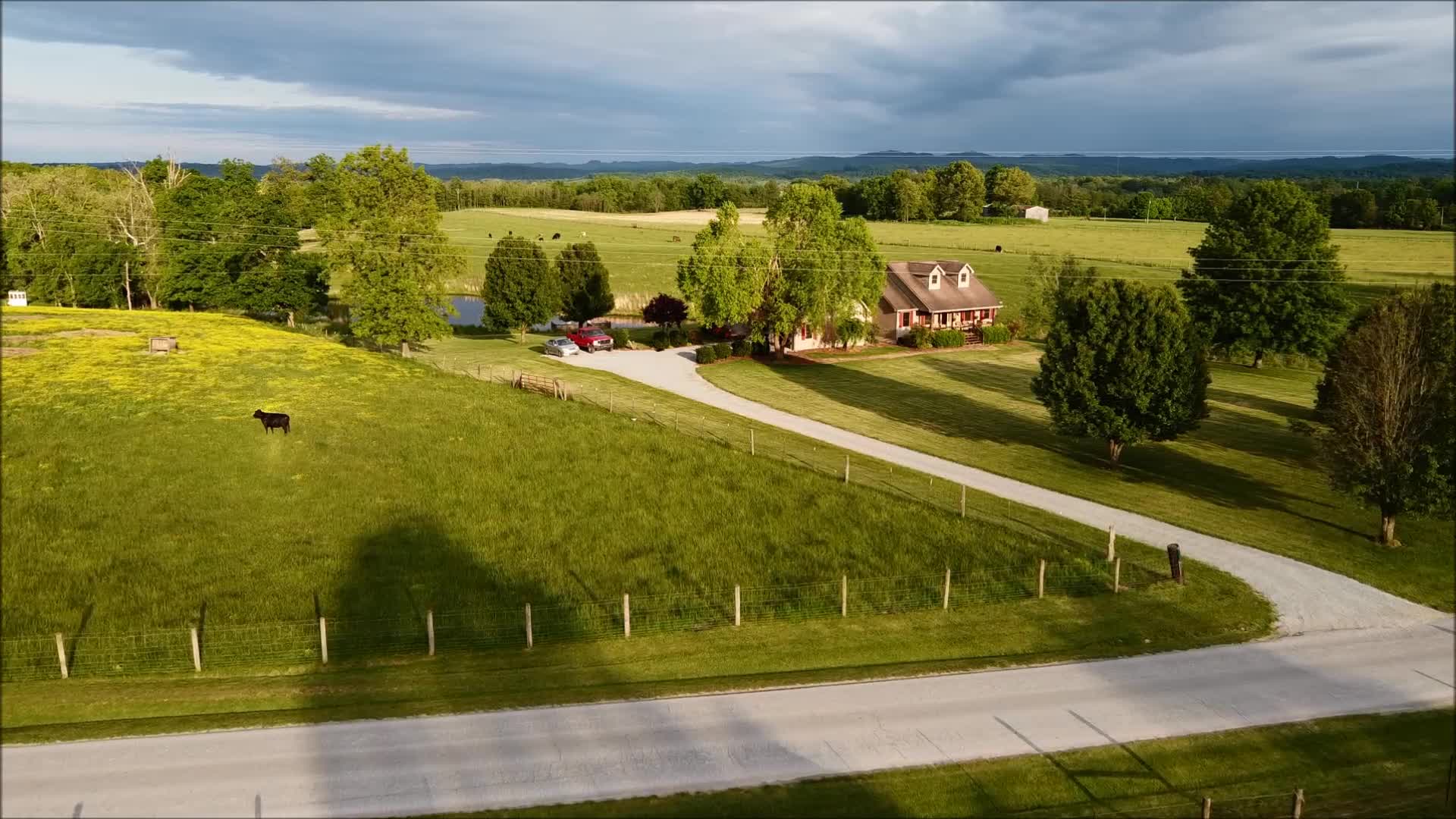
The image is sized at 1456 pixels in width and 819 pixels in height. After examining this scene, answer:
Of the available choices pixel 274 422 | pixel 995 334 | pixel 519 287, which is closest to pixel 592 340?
pixel 519 287

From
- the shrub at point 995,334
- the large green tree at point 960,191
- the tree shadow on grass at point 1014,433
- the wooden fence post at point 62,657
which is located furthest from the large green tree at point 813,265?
the large green tree at point 960,191

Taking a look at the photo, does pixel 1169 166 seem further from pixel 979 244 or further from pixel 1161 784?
pixel 1161 784

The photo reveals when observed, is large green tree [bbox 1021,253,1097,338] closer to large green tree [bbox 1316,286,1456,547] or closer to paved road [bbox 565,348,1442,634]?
paved road [bbox 565,348,1442,634]

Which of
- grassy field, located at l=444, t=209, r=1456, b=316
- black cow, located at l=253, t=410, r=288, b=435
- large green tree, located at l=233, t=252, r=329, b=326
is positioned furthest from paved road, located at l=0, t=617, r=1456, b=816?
grassy field, located at l=444, t=209, r=1456, b=316

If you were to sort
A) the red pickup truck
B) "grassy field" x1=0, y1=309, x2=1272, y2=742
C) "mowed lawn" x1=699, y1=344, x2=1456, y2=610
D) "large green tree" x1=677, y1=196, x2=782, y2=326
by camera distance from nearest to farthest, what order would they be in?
"grassy field" x1=0, y1=309, x2=1272, y2=742 → "mowed lawn" x1=699, y1=344, x2=1456, y2=610 → "large green tree" x1=677, y1=196, x2=782, y2=326 → the red pickup truck

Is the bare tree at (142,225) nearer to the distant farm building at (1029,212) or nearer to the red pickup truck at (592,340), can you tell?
the red pickup truck at (592,340)

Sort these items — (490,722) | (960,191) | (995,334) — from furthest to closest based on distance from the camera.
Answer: (960,191) < (995,334) < (490,722)
